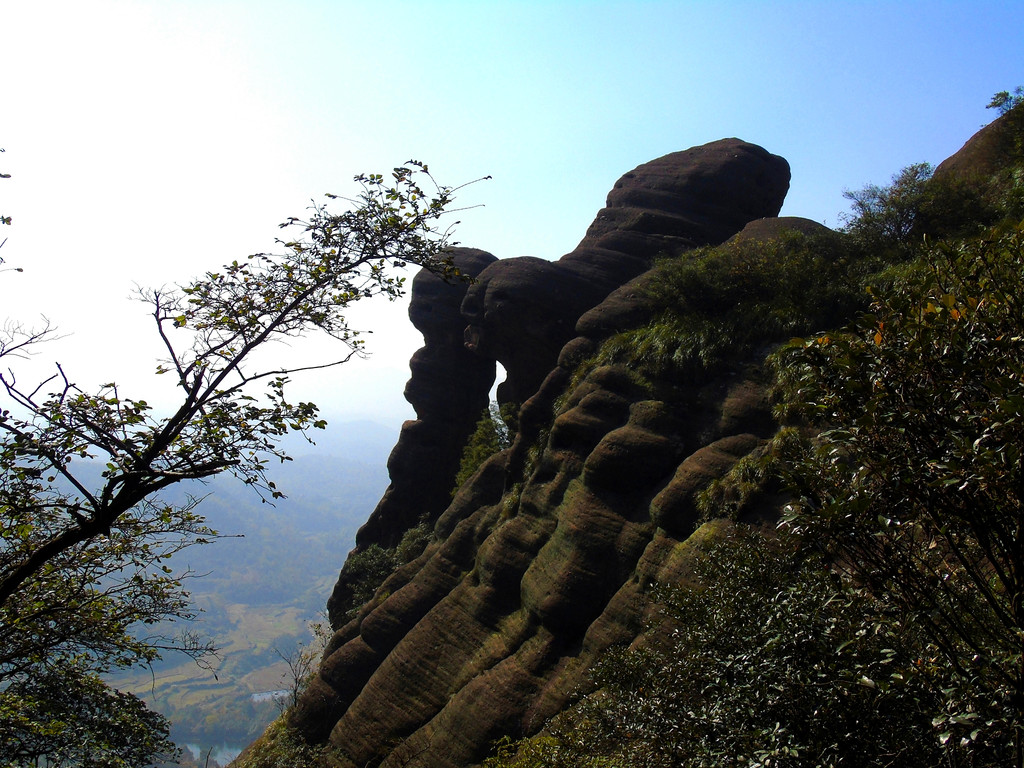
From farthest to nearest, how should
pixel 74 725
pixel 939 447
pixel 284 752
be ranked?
1. pixel 284 752
2. pixel 74 725
3. pixel 939 447

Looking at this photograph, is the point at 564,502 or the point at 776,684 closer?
the point at 776,684

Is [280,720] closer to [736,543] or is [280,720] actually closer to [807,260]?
[736,543]

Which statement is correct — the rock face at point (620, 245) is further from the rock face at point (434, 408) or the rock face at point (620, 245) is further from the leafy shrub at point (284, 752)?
the leafy shrub at point (284, 752)

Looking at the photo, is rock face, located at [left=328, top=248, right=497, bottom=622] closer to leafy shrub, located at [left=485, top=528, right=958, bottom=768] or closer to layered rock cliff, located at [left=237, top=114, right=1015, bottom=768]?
layered rock cliff, located at [left=237, top=114, right=1015, bottom=768]

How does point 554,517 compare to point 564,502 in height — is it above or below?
below

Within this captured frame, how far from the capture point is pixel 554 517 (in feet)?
67.4


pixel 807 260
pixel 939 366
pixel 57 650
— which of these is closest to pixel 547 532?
pixel 807 260

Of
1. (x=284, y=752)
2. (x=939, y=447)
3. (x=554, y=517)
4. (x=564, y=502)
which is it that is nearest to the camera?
(x=939, y=447)

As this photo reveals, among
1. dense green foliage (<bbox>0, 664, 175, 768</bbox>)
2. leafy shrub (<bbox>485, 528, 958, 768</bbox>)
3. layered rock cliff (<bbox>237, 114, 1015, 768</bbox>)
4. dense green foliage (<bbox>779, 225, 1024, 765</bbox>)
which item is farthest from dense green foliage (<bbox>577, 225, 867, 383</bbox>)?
dense green foliage (<bbox>0, 664, 175, 768</bbox>)

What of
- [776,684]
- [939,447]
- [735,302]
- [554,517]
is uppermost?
[735,302]

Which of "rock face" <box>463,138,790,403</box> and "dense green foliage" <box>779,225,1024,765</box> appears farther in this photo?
"rock face" <box>463,138,790,403</box>

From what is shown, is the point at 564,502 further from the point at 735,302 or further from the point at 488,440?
the point at 488,440

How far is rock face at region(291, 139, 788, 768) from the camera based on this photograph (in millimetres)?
17250

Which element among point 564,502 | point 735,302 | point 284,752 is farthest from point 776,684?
point 284,752
